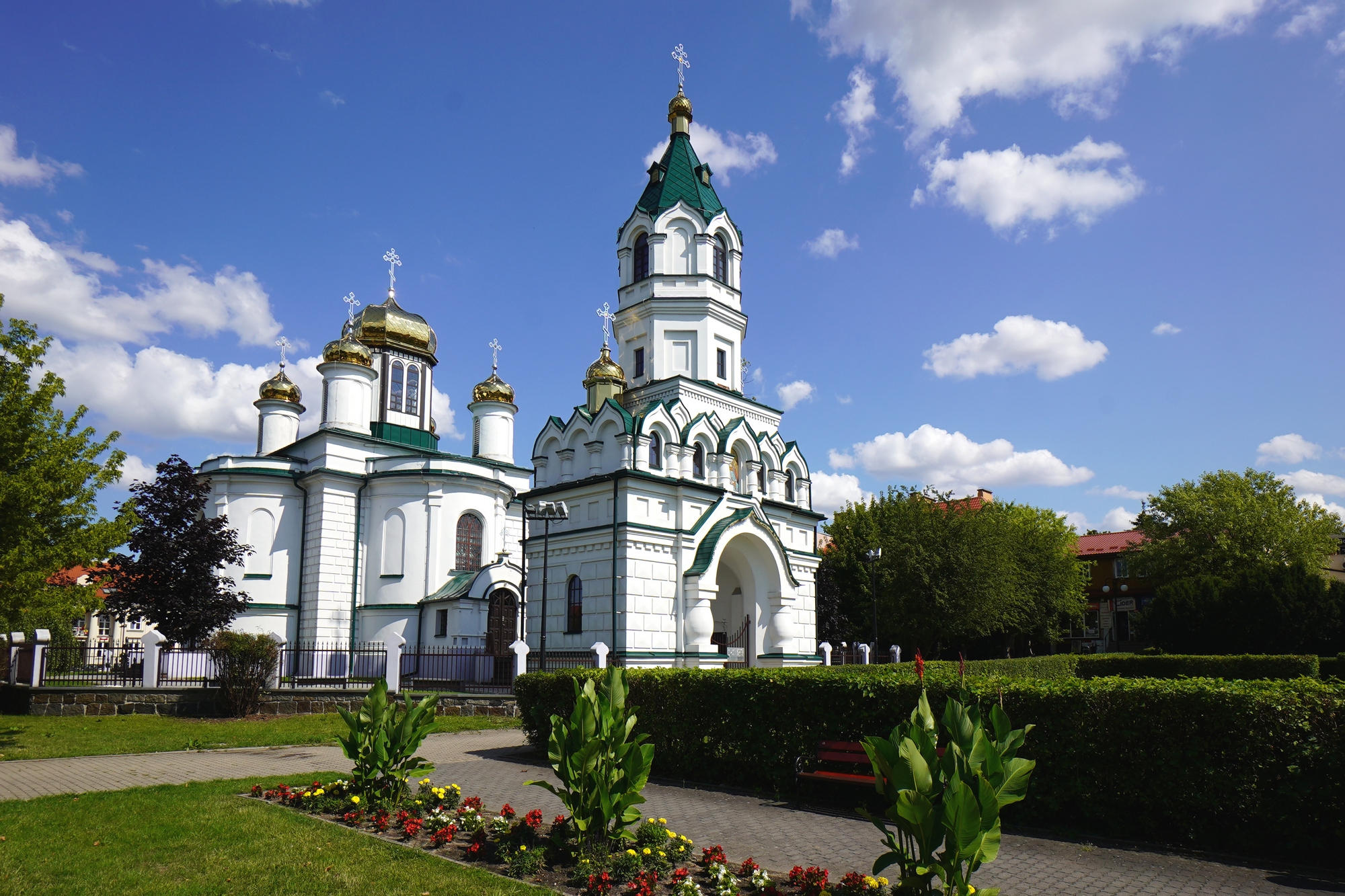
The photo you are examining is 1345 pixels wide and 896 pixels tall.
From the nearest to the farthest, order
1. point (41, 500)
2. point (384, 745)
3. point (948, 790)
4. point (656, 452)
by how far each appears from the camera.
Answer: point (948, 790), point (384, 745), point (41, 500), point (656, 452)

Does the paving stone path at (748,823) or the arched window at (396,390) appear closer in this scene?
the paving stone path at (748,823)

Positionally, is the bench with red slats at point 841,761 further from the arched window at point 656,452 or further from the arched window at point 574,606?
the arched window at point 656,452

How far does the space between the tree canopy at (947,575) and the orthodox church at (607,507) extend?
9.60m

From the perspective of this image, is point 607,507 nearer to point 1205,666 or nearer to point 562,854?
point 562,854

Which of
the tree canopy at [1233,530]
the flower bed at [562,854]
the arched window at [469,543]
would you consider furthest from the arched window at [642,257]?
the tree canopy at [1233,530]

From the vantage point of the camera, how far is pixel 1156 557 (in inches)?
1722

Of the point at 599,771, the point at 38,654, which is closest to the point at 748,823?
the point at 599,771

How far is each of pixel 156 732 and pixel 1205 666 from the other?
1077 inches

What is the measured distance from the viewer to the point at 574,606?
2241 centimetres

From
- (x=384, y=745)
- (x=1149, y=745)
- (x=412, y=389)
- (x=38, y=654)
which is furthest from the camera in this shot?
(x=412, y=389)

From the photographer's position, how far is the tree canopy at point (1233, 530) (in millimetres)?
41031

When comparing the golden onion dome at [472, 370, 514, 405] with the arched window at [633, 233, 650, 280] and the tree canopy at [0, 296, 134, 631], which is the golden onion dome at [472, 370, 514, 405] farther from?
the tree canopy at [0, 296, 134, 631]

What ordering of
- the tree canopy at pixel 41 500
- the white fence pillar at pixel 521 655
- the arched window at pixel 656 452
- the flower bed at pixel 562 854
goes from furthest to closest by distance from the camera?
the arched window at pixel 656 452 → the white fence pillar at pixel 521 655 → the tree canopy at pixel 41 500 → the flower bed at pixel 562 854

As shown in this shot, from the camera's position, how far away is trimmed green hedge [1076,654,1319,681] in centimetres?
2317
